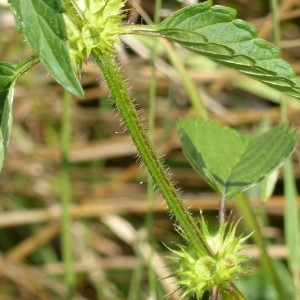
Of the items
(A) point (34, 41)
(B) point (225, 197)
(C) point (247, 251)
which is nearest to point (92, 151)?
(C) point (247, 251)

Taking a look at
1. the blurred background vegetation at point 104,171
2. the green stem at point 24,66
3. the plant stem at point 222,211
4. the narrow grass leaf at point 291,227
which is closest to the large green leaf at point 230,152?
the plant stem at point 222,211

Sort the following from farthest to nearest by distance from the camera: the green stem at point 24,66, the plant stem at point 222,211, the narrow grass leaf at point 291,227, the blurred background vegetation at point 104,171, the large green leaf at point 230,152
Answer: the blurred background vegetation at point 104,171
the narrow grass leaf at point 291,227
the large green leaf at point 230,152
the plant stem at point 222,211
the green stem at point 24,66

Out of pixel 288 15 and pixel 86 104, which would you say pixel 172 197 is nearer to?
pixel 288 15

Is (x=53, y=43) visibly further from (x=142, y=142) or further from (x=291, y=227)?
(x=291, y=227)

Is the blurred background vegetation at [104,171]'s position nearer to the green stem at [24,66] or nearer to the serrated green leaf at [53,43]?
the green stem at [24,66]

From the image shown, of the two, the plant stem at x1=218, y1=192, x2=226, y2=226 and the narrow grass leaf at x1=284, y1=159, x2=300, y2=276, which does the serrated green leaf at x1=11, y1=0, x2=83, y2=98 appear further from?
the narrow grass leaf at x1=284, y1=159, x2=300, y2=276

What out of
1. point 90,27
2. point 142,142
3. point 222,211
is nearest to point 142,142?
point 142,142

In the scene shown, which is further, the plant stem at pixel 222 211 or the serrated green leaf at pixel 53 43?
the plant stem at pixel 222 211
